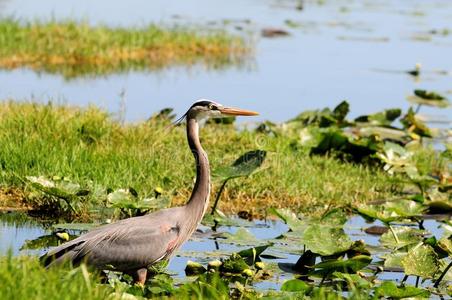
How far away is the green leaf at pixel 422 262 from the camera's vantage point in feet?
19.7

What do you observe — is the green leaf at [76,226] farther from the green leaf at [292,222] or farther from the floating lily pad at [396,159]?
the floating lily pad at [396,159]

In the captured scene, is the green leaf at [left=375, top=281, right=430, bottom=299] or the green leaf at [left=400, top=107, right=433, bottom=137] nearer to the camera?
the green leaf at [left=375, top=281, right=430, bottom=299]

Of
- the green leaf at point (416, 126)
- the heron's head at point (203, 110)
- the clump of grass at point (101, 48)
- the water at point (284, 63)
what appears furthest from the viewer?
the clump of grass at point (101, 48)

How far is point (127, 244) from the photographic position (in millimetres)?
5723

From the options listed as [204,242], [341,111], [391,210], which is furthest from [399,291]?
[341,111]

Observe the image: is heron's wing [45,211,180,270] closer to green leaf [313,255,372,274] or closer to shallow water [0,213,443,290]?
shallow water [0,213,443,290]

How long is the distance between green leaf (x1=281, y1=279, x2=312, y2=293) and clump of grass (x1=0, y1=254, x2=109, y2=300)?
976mm

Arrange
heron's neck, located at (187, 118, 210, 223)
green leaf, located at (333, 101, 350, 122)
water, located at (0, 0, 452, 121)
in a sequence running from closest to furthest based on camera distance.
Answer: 1. heron's neck, located at (187, 118, 210, 223)
2. green leaf, located at (333, 101, 350, 122)
3. water, located at (0, 0, 452, 121)

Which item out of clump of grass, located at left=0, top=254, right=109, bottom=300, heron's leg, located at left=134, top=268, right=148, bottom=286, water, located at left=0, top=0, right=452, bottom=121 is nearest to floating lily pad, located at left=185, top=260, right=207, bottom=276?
heron's leg, located at left=134, top=268, right=148, bottom=286

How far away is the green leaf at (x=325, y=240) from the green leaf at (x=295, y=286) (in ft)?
2.39

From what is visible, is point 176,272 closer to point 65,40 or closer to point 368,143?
point 368,143

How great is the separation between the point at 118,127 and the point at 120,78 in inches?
200

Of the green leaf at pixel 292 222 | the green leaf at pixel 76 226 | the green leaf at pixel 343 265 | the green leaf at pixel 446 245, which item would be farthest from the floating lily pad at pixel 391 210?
the green leaf at pixel 76 226

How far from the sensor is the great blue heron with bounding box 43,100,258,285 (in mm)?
5621
